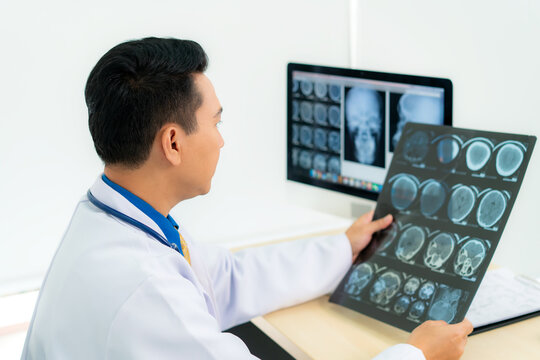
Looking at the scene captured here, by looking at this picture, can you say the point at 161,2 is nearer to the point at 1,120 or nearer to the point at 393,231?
the point at 1,120

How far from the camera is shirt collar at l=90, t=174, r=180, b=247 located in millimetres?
864

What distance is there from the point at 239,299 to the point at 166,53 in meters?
0.56

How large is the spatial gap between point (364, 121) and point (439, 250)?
413 millimetres

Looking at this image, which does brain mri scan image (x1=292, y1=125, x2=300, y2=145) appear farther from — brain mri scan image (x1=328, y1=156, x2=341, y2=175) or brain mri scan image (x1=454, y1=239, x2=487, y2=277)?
brain mri scan image (x1=454, y1=239, x2=487, y2=277)

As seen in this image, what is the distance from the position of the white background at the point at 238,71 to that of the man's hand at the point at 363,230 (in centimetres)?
A: 25

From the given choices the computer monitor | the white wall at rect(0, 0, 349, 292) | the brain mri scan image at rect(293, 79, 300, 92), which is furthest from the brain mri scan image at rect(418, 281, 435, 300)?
the white wall at rect(0, 0, 349, 292)

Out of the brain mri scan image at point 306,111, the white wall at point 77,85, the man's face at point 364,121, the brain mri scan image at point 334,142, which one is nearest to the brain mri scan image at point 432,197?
the man's face at point 364,121

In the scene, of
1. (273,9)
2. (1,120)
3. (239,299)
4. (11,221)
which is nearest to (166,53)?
(239,299)

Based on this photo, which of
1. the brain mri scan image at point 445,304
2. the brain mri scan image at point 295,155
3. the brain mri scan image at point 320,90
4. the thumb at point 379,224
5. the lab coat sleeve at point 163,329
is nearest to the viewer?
the lab coat sleeve at point 163,329

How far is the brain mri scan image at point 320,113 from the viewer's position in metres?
1.44

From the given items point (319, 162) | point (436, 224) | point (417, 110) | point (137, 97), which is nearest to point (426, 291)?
point (436, 224)

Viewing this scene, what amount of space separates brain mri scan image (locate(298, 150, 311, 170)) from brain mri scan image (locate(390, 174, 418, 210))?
351mm

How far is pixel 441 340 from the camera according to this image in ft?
2.91

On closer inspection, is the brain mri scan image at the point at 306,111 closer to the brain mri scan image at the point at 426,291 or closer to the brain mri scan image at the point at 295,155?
the brain mri scan image at the point at 295,155
